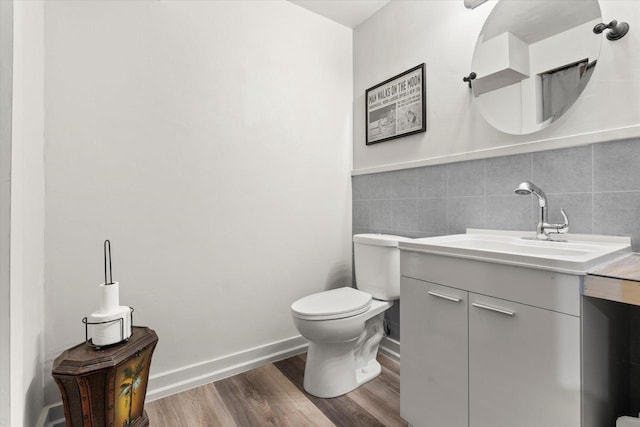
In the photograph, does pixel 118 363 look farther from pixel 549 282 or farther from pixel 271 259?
pixel 549 282

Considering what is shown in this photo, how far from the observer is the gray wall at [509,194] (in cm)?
115

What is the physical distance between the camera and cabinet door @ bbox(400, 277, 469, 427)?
1.13 meters

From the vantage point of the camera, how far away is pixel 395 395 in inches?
64.8

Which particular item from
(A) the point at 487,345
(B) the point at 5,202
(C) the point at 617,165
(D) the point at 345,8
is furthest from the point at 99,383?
(D) the point at 345,8

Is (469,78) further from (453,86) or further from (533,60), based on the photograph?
(533,60)

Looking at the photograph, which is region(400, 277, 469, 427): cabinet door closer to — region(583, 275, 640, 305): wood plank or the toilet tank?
region(583, 275, 640, 305): wood plank

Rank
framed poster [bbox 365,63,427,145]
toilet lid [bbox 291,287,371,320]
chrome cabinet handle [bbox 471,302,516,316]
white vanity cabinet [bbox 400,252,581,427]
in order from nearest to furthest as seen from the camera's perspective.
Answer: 1. white vanity cabinet [bbox 400,252,581,427]
2. chrome cabinet handle [bbox 471,302,516,316]
3. toilet lid [bbox 291,287,371,320]
4. framed poster [bbox 365,63,427,145]

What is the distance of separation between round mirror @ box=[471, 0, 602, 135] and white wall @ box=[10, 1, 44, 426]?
185cm

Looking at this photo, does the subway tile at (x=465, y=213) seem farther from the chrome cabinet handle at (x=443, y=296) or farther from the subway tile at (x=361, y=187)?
the subway tile at (x=361, y=187)

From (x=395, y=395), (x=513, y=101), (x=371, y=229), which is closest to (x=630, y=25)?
(x=513, y=101)

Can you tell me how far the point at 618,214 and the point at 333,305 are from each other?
1.26 meters

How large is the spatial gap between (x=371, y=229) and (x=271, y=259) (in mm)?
750

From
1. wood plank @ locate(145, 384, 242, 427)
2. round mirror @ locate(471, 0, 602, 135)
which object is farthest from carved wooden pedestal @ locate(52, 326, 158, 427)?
round mirror @ locate(471, 0, 602, 135)

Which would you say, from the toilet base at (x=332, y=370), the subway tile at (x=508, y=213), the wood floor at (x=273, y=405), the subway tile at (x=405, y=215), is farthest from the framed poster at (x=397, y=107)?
the wood floor at (x=273, y=405)
